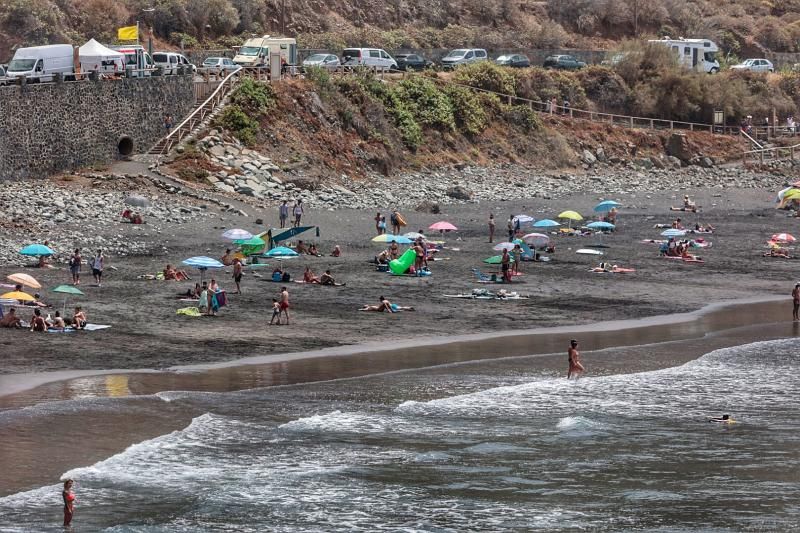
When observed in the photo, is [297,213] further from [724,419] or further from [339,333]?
[724,419]

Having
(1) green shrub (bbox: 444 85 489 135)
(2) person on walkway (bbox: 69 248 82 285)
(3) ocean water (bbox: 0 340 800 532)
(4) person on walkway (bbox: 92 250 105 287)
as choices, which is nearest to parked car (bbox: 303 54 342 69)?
(1) green shrub (bbox: 444 85 489 135)

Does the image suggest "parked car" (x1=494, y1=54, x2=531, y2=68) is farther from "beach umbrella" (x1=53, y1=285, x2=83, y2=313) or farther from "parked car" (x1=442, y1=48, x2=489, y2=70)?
"beach umbrella" (x1=53, y1=285, x2=83, y2=313)

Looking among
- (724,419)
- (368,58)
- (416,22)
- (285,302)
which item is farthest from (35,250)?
(416,22)

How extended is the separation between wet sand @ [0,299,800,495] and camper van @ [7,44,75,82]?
24.2m

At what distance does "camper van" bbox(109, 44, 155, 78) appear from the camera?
53.8 metres

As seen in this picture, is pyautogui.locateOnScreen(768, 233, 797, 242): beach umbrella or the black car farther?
the black car

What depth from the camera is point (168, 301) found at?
109ft

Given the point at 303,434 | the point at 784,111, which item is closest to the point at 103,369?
the point at 303,434

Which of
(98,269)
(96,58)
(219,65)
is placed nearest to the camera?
(98,269)

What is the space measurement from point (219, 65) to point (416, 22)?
29.5 m

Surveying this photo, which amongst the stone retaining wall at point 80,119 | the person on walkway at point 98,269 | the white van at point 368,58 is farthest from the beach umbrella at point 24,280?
the white van at point 368,58

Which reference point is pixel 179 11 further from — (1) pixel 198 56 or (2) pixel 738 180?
(2) pixel 738 180

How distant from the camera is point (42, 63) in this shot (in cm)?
5038

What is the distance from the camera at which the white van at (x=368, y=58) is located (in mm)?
67500
